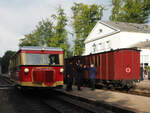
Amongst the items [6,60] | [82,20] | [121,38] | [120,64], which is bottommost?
[120,64]

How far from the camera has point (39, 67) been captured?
1059 cm

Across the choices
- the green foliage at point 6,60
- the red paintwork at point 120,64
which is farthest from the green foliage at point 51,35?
the green foliage at point 6,60

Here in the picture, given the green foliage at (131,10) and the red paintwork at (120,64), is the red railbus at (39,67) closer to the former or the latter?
the red paintwork at (120,64)

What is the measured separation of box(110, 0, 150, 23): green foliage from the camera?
43344 millimetres

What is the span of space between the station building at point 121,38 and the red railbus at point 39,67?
19706 millimetres

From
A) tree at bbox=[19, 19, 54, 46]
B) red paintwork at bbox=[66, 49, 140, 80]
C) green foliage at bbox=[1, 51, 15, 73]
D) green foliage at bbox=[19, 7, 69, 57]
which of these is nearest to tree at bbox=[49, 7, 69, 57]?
green foliage at bbox=[19, 7, 69, 57]

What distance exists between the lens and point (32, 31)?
58562 millimetres

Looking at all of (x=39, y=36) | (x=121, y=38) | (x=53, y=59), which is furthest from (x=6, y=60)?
(x=53, y=59)

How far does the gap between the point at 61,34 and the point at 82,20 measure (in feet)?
20.5

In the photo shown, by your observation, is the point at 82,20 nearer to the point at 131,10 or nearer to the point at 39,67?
the point at 131,10

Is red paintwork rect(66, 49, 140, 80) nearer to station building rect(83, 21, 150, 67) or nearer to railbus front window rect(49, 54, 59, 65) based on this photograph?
railbus front window rect(49, 54, 59, 65)

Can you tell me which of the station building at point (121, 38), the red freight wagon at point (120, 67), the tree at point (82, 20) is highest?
the tree at point (82, 20)

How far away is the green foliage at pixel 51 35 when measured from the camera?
132 feet

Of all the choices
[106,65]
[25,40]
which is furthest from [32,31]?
[106,65]
